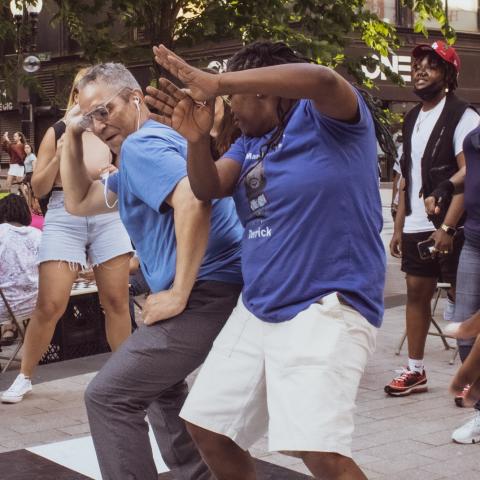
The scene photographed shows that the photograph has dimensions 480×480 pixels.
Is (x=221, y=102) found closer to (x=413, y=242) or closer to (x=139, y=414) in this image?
(x=139, y=414)

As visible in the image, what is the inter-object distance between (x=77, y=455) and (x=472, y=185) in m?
2.38

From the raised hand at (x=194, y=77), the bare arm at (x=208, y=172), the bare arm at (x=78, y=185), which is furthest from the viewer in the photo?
the bare arm at (x=78, y=185)

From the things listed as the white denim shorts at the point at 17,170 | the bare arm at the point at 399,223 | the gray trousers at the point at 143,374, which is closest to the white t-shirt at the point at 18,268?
the bare arm at the point at 399,223

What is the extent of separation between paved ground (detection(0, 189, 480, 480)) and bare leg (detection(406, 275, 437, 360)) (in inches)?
12.3

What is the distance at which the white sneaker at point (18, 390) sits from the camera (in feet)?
20.2

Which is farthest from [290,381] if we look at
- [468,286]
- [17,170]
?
[17,170]

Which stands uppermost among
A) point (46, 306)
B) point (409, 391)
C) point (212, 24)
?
point (212, 24)

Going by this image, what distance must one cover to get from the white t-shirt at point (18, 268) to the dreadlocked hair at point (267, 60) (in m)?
4.09

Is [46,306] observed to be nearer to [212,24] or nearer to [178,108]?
[178,108]

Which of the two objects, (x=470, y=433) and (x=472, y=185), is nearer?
(x=472, y=185)

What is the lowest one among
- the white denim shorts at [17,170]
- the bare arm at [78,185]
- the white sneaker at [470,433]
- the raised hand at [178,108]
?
the white denim shorts at [17,170]

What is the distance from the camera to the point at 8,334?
808cm

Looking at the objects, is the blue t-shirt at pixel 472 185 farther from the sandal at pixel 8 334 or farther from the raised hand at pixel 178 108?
A: the sandal at pixel 8 334

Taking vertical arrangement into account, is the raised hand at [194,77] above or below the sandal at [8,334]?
above
